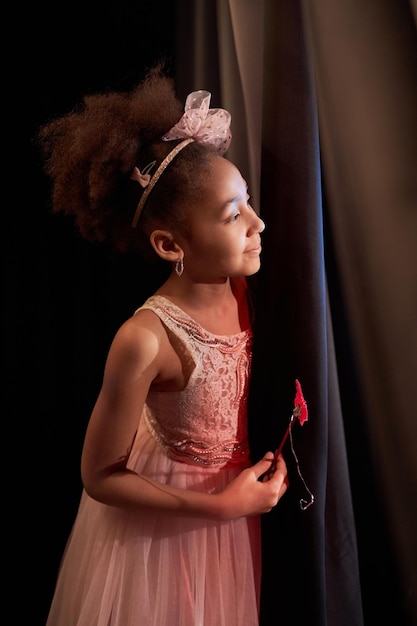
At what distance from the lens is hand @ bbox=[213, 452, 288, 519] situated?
2.99 feet

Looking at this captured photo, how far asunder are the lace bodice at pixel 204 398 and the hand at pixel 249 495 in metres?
0.10

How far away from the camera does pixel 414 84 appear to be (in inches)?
31.9

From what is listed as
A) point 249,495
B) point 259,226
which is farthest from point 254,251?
point 249,495

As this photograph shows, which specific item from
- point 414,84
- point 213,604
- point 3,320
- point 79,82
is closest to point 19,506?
point 3,320

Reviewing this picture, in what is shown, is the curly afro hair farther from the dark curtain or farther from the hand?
the hand

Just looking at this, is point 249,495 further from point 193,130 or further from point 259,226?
point 193,130

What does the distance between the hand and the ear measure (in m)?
0.40

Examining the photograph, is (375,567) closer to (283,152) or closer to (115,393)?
(115,393)

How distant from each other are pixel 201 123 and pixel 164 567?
0.79 m

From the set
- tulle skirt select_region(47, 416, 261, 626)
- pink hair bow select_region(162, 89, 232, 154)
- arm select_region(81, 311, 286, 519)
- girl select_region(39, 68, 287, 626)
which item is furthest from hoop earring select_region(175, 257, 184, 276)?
tulle skirt select_region(47, 416, 261, 626)

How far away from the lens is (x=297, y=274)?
89 centimetres

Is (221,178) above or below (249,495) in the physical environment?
above

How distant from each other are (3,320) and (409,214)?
2.95ft

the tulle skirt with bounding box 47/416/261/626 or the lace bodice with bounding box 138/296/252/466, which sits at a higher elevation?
the lace bodice with bounding box 138/296/252/466
